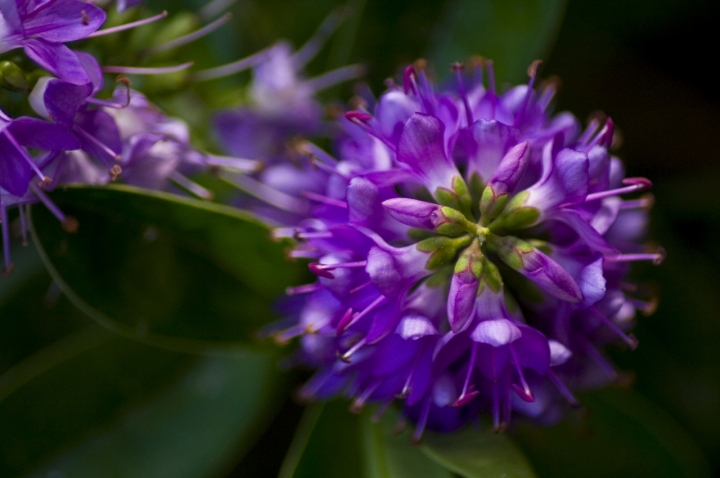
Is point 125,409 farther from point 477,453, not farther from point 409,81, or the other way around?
point 409,81

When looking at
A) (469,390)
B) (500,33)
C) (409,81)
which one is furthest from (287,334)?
(500,33)

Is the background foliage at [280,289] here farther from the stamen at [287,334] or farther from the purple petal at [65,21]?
the purple petal at [65,21]

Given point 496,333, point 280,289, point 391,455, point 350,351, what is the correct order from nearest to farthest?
point 496,333, point 350,351, point 391,455, point 280,289

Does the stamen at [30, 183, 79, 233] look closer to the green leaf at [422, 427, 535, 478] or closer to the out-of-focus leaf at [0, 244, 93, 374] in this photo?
the out-of-focus leaf at [0, 244, 93, 374]

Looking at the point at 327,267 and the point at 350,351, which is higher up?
the point at 327,267

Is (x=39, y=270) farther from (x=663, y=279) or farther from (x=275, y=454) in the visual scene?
(x=663, y=279)

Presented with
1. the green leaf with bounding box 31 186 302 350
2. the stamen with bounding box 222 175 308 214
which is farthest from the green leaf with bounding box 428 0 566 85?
the green leaf with bounding box 31 186 302 350

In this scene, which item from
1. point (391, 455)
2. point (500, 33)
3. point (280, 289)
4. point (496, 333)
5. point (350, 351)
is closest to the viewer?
point (496, 333)
